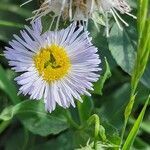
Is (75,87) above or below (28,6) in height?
below

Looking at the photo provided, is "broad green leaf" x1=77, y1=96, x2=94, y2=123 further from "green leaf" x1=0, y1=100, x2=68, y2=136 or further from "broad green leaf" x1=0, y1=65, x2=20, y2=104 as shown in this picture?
"broad green leaf" x1=0, y1=65, x2=20, y2=104

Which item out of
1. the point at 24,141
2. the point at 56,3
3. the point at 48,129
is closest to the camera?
the point at 56,3

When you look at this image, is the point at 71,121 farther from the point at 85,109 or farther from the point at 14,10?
the point at 14,10

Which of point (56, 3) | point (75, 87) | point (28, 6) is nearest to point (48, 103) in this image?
point (75, 87)

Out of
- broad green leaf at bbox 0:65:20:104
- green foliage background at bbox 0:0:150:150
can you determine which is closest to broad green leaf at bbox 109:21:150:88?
green foliage background at bbox 0:0:150:150

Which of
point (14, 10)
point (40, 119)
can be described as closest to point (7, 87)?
point (40, 119)

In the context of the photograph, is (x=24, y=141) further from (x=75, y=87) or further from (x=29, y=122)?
(x=75, y=87)

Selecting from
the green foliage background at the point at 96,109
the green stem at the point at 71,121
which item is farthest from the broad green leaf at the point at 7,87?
the green stem at the point at 71,121
